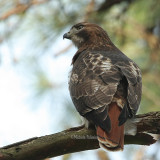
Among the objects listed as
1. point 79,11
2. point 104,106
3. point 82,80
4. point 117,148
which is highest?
point 79,11

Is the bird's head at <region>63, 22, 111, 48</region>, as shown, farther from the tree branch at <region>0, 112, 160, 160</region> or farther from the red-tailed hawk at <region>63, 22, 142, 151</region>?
the tree branch at <region>0, 112, 160, 160</region>

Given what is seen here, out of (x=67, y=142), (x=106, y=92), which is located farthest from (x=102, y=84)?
(x=67, y=142)

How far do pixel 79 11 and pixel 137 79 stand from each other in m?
2.86

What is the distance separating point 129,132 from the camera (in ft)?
15.1

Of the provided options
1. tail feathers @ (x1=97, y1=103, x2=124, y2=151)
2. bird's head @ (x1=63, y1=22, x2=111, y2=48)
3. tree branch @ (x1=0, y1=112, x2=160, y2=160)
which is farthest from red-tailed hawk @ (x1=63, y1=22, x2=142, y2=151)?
bird's head @ (x1=63, y1=22, x2=111, y2=48)

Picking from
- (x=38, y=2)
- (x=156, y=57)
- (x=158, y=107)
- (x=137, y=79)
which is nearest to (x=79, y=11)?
(x=38, y=2)

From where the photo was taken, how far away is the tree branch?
4.31 meters

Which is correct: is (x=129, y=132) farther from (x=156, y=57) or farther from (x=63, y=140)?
(x=156, y=57)

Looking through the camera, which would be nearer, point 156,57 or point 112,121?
point 112,121

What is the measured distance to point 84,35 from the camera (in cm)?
714

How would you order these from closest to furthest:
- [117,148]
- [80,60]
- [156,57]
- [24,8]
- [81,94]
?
[117,148], [81,94], [80,60], [24,8], [156,57]

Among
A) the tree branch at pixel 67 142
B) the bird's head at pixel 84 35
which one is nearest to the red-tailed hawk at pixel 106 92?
the tree branch at pixel 67 142

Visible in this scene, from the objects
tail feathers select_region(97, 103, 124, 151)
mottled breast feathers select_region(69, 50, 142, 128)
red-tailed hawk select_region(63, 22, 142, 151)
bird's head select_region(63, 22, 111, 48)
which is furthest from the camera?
bird's head select_region(63, 22, 111, 48)

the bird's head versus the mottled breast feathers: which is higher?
the bird's head
